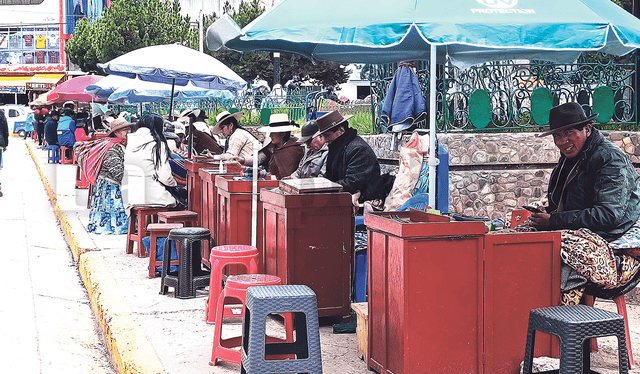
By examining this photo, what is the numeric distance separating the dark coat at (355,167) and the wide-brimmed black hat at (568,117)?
82.1 inches

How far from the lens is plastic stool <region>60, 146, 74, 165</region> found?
25.8 metres

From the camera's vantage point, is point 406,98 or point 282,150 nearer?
point 406,98

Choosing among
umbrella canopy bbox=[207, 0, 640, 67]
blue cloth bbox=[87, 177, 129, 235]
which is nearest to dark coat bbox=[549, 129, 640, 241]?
umbrella canopy bbox=[207, 0, 640, 67]

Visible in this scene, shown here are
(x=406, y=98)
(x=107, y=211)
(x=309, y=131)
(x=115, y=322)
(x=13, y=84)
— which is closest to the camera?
(x=115, y=322)

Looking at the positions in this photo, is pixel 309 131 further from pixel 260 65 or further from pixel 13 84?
pixel 13 84

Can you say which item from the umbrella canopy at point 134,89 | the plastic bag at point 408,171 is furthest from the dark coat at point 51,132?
the plastic bag at point 408,171

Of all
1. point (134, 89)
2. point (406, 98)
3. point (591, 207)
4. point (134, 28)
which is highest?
point (134, 28)

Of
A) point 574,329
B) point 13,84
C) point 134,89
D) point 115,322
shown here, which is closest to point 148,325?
point 115,322

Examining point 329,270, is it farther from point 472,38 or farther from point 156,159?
point 156,159

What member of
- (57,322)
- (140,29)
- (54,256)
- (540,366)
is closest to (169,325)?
(57,322)

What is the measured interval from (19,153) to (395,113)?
1221 inches

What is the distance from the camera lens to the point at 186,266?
24.3ft

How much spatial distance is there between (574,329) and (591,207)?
4.68ft

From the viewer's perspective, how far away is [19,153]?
36.3 metres
